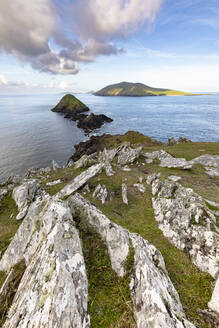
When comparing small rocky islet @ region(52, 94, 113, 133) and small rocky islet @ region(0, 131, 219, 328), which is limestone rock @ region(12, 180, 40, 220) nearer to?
small rocky islet @ region(0, 131, 219, 328)

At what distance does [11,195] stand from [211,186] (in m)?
29.8

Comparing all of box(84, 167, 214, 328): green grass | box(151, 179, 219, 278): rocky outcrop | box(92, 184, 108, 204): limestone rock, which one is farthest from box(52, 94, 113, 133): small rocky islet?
box(151, 179, 219, 278): rocky outcrop

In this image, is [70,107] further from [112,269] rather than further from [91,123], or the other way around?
[112,269]

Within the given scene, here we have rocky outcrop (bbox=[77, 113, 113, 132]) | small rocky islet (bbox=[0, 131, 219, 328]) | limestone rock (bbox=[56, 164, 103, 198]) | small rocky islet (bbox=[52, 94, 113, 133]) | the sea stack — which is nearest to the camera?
small rocky islet (bbox=[0, 131, 219, 328])

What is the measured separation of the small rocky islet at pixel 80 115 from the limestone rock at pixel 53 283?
279 ft

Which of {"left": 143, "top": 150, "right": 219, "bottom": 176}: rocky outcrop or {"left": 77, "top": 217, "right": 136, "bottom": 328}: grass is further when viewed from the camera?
{"left": 143, "top": 150, "right": 219, "bottom": 176}: rocky outcrop

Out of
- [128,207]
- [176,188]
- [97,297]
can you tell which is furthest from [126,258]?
[176,188]

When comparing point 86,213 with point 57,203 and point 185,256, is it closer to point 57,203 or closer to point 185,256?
point 57,203

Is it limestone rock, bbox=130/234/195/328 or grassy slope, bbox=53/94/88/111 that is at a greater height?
limestone rock, bbox=130/234/195/328

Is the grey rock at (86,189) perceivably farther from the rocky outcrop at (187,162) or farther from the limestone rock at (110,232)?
the rocky outcrop at (187,162)

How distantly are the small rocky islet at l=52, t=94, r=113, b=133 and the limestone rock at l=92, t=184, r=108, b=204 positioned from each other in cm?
7467

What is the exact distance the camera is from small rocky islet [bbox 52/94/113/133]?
9738 cm

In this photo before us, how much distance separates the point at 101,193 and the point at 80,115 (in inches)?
4899

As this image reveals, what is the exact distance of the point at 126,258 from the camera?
7.09 meters
